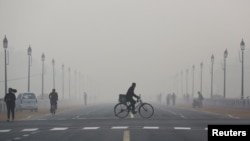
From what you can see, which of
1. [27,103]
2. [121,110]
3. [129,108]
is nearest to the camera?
[121,110]

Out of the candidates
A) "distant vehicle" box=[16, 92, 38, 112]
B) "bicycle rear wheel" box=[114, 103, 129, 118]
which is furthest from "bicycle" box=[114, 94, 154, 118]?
"distant vehicle" box=[16, 92, 38, 112]

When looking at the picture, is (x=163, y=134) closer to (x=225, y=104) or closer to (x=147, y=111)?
(x=147, y=111)

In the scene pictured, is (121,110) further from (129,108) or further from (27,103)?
(27,103)

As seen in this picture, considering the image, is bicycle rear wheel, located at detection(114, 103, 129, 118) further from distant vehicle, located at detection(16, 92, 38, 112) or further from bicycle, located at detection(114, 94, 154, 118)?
distant vehicle, located at detection(16, 92, 38, 112)

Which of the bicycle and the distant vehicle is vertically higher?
the bicycle

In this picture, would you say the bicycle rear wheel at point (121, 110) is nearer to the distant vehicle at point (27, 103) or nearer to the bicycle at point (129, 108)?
the bicycle at point (129, 108)

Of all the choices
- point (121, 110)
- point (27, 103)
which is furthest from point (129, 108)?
point (27, 103)

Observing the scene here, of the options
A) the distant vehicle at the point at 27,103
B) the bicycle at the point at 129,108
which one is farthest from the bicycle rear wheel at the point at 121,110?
the distant vehicle at the point at 27,103

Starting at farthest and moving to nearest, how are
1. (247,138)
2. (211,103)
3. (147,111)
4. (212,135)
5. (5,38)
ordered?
1. (211,103)
2. (5,38)
3. (147,111)
4. (247,138)
5. (212,135)

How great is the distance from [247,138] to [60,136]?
30.4 feet

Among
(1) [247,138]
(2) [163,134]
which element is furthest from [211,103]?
(1) [247,138]

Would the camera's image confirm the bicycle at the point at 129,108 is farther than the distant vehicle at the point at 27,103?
No

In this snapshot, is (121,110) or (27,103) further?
(27,103)

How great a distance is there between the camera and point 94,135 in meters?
24.4
